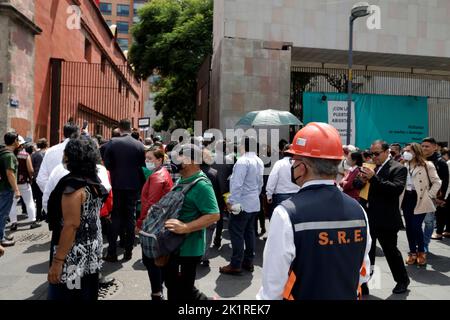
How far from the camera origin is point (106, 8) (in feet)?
250

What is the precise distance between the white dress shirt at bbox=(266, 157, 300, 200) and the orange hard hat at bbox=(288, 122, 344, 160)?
396 cm

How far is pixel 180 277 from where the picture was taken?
352 cm

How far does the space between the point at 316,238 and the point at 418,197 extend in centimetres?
510

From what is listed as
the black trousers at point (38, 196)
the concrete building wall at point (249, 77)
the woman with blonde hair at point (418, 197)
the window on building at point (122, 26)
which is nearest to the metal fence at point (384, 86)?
the concrete building wall at point (249, 77)

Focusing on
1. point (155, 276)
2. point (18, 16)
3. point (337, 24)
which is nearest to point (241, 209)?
point (155, 276)

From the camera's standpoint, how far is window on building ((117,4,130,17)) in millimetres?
76438

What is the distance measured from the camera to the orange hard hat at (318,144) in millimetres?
2184

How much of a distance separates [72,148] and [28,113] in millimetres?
11556

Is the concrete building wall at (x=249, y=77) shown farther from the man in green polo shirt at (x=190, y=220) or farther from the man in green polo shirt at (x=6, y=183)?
the man in green polo shirt at (x=190, y=220)

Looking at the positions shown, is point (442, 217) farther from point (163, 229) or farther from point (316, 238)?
point (316, 238)

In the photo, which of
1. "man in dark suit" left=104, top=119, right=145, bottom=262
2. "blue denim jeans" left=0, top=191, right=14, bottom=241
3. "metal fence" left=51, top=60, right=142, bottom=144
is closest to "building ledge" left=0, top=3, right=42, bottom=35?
"metal fence" left=51, top=60, right=142, bottom=144

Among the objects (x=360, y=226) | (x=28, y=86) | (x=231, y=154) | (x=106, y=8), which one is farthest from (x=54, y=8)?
(x=106, y=8)

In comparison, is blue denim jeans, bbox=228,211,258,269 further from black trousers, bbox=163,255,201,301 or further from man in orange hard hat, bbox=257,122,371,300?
man in orange hard hat, bbox=257,122,371,300
